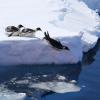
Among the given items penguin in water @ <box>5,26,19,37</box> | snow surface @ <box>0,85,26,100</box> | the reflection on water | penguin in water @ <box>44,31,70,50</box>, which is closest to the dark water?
the reflection on water

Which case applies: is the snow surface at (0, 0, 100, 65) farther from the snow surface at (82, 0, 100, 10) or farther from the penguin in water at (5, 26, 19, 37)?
the snow surface at (82, 0, 100, 10)

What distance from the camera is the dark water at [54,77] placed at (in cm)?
799

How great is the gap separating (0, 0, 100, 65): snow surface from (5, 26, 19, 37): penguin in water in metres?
0.11

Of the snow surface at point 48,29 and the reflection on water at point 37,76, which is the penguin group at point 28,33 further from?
the reflection on water at point 37,76

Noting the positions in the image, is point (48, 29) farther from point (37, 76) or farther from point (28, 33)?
point (37, 76)

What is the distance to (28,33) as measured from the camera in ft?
31.9

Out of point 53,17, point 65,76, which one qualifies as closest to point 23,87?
point 65,76

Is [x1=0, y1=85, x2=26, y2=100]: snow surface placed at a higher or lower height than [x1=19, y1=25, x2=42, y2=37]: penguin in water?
lower

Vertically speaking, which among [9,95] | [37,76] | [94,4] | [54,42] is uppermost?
[94,4]

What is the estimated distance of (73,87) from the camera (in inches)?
331

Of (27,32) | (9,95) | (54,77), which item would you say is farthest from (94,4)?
(9,95)

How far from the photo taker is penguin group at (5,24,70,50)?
9.38 metres

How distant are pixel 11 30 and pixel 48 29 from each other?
0.89 m

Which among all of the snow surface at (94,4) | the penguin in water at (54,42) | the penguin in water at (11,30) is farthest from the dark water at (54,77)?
the snow surface at (94,4)
